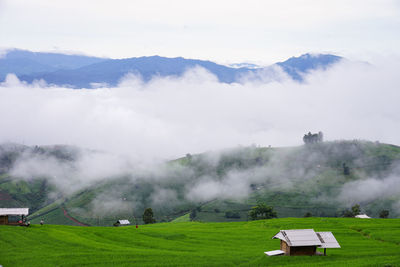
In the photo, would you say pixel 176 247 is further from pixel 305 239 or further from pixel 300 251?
pixel 305 239

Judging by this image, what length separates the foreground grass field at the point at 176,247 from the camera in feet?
240

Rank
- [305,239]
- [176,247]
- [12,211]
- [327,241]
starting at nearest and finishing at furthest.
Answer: [305,239]
[327,241]
[176,247]
[12,211]

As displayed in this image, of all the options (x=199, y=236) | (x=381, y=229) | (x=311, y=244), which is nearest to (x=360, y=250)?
(x=311, y=244)

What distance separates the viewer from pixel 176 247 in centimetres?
9138

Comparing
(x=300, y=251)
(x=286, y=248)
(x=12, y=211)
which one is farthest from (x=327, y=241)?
(x=12, y=211)

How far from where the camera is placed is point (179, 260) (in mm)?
75750

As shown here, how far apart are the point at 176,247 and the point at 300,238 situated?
102ft

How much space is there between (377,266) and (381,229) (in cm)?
5325

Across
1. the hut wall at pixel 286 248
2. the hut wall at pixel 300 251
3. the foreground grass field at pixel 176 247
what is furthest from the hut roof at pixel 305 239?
the foreground grass field at pixel 176 247

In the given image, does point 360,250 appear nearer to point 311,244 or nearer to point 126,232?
point 311,244

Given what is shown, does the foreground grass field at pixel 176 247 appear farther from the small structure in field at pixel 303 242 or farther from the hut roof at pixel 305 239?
the hut roof at pixel 305 239

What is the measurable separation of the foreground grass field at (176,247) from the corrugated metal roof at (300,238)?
2946mm

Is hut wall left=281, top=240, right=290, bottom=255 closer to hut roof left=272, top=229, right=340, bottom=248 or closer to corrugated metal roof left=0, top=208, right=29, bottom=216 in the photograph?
hut roof left=272, top=229, right=340, bottom=248

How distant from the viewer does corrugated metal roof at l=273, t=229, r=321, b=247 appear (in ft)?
249
